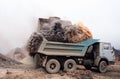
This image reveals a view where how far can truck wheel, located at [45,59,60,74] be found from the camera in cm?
2191

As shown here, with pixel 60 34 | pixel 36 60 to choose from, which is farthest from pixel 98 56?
pixel 36 60

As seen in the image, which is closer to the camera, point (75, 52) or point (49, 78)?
point (49, 78)

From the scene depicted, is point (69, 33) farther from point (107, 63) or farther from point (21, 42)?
point (21, 42)

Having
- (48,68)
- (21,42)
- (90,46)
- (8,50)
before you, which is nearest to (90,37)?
(90,46)

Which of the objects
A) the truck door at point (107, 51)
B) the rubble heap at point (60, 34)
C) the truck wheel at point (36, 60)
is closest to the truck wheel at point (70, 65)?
the rubble heap at point (60, 34)

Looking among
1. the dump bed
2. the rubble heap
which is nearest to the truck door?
the dump bed

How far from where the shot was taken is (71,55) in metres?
22.9

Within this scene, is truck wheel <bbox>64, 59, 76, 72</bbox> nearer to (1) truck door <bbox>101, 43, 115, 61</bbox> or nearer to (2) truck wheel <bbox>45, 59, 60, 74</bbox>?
(2) truck wheel <bbox>45, 59, 60, 74</bbox>

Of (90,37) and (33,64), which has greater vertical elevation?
(90,37)

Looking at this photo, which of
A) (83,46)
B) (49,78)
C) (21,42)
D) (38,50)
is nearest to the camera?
(49,78)

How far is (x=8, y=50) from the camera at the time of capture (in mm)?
37594

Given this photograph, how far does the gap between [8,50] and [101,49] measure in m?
16.2

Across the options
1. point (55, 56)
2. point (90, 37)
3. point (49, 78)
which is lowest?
point (49, 78)

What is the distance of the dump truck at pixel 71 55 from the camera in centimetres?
2195
